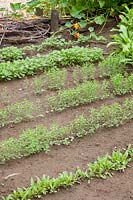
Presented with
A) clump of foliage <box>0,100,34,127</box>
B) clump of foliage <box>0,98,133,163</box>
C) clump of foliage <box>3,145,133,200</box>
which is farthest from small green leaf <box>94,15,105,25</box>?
clump of foliage <box>3,145,133,200</box>

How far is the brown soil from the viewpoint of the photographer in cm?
285

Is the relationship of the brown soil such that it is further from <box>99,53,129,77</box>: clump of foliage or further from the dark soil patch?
<box>99,53,129,77</box>: clump of foliage

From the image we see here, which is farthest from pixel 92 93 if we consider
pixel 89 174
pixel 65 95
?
pixel 89 174

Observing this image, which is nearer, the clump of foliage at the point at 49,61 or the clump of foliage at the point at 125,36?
the clump of foliage at the point at 49,61

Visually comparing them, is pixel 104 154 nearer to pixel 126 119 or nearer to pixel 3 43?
pixel 126 119

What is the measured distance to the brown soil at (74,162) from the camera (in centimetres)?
285

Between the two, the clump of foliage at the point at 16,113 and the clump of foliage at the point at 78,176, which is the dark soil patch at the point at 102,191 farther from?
the clump of foliage at the point at 16,113

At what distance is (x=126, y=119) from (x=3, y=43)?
1.79 m

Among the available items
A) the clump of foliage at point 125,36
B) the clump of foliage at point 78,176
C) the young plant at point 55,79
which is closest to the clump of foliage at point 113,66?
the clump of foliage at point 125,36

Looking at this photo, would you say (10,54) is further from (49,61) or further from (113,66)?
(113,66)

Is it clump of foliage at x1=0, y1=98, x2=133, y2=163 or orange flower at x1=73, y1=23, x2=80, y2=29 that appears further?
orange flower at x1=73, y1=23, x2=80, y2=29

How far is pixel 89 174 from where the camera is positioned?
296 centimetres

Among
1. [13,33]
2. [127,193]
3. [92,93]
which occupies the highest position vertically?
[13,33]

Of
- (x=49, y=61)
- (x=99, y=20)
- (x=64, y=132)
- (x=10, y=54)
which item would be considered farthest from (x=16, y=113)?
(x=99, y=20)
